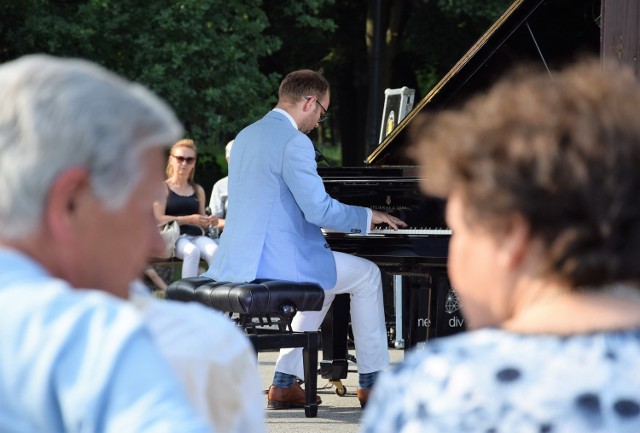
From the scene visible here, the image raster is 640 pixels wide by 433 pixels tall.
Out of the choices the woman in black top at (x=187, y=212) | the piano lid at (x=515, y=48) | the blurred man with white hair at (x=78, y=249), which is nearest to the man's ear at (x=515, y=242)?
the blurred man with white hair at (x=78, y=249)

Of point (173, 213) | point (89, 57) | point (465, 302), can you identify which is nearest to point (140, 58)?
point (89, 57)

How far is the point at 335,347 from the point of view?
7.57 metres

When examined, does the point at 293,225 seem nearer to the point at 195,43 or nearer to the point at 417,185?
the point at 417,185

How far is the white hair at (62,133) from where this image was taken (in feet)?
4.63

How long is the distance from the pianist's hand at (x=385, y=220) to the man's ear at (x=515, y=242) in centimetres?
556

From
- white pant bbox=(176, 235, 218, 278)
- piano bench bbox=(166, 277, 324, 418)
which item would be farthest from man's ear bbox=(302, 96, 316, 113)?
white pant bbox=(176, 235, 218, 278)

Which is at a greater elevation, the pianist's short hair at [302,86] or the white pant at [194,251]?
the pianist's short hair at [302,86]

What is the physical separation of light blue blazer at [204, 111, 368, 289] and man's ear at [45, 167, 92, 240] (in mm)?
5191

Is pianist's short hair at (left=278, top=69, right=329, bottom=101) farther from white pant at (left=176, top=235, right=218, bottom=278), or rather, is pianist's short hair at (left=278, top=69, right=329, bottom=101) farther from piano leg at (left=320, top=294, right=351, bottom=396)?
white pant at (left=176, top=235, right=218, bottom=278)

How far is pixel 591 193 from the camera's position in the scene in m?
1.43

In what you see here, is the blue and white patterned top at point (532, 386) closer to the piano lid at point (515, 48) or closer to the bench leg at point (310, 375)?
the bench leg at point (310, 375)

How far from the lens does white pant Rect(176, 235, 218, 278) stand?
1170 centimetres

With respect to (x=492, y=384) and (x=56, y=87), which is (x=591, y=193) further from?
(x=56, y=87)

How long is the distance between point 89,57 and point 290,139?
1216 cm
